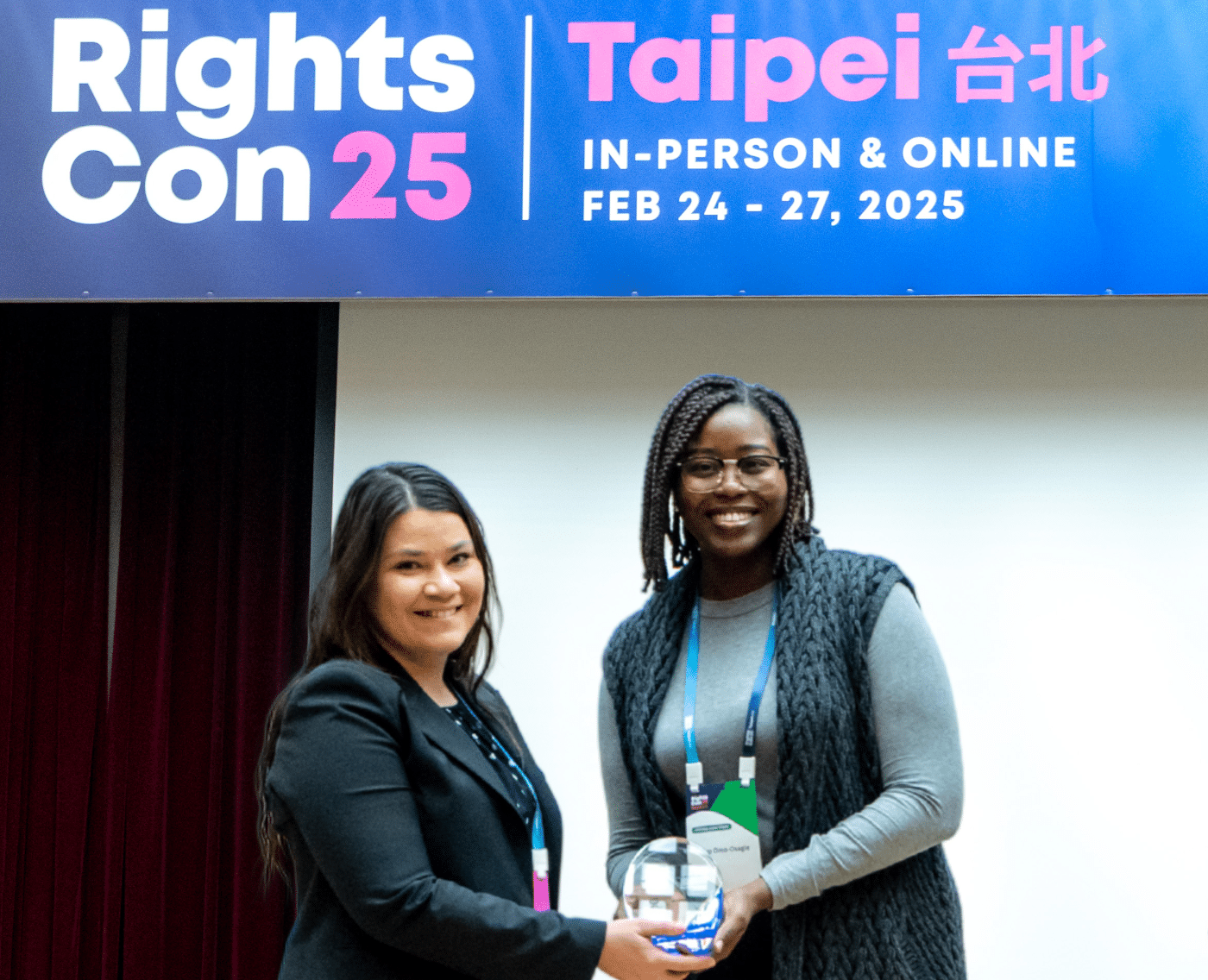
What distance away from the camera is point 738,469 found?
1.99 meters

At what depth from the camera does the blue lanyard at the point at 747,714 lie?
1.86 m

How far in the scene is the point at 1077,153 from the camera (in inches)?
127

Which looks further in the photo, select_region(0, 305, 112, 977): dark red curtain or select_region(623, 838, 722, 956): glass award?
select_region(0, 305, 112, 977): dark red curtain

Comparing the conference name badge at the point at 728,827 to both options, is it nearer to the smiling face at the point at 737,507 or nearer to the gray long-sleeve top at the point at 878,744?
the gray long-sleeve top at the point at 878,744

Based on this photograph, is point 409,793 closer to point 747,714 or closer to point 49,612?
point 747,714

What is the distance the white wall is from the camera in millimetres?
3346

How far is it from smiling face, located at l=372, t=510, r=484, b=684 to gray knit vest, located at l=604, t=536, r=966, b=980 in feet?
1.40

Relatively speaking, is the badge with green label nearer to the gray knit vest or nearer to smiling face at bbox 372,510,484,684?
the gray knit vest

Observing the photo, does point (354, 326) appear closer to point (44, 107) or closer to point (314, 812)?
point (44, 107)

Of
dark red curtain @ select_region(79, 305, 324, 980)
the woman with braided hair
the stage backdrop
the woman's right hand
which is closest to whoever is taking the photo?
the woman's right hand

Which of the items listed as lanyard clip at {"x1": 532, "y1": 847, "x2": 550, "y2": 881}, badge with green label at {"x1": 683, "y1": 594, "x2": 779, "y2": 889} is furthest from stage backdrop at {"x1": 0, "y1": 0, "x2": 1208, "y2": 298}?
lanyard clip at {"x1": 532, "y1": 847, "x2": 550, "y2": 881}

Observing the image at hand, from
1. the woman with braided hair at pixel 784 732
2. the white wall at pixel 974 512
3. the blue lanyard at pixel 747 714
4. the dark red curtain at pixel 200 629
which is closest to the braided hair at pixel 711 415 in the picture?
the woman with braided hair at pixel 784 732

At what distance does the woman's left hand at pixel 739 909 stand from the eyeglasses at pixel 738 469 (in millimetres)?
613

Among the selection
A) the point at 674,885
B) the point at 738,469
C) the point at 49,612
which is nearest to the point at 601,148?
the point at 738,469
